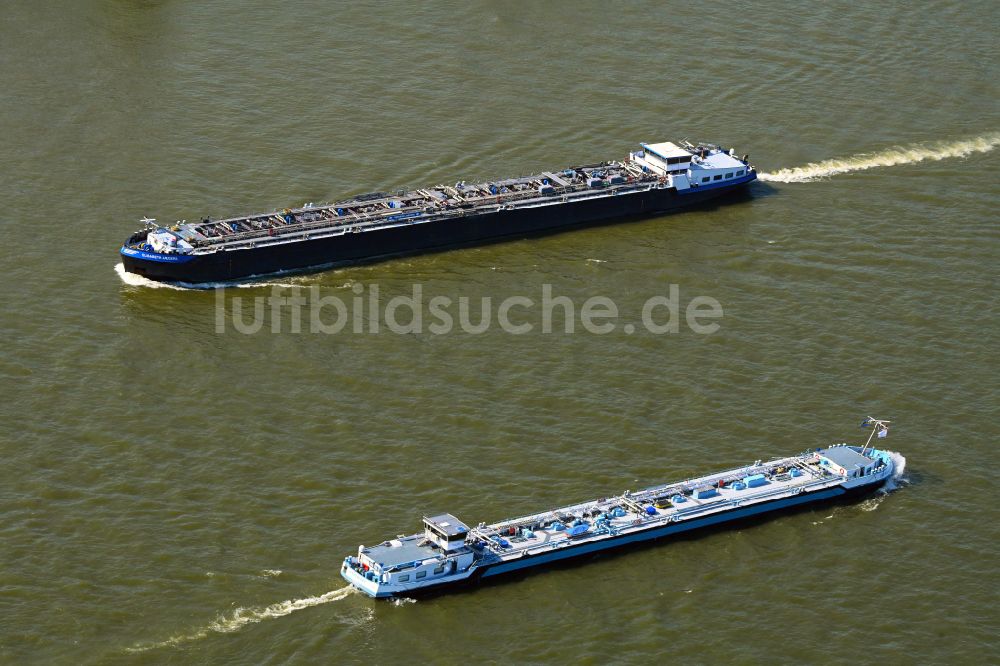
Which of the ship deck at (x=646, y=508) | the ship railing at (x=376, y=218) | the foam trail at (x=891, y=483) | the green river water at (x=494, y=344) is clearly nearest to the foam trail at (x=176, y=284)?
the green river water at (x=494, y=344)

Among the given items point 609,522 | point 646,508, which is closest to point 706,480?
point 646,508

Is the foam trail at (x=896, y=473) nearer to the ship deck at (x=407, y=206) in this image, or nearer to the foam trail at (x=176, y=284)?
the ship deck at (x=407, y=206)

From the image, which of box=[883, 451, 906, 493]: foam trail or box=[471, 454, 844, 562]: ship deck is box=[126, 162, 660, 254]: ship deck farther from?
box=[883, 451, 906, 493]: foam trail

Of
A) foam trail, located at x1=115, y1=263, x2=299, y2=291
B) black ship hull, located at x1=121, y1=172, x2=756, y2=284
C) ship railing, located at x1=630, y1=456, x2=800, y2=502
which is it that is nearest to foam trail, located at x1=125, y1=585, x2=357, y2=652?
ship railing, located at x1=630, y1=456, x2=800, y2=502

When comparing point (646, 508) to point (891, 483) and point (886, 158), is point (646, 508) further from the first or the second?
point (886, 158)

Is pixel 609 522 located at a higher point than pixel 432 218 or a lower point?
lower

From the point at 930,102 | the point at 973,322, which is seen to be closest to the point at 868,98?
the point at 930,102
